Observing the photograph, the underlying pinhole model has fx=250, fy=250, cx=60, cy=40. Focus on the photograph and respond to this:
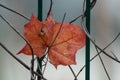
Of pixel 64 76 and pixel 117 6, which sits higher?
pixel 117 6

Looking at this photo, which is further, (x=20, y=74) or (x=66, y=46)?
(x=20, y=74)

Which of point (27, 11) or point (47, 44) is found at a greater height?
point (27, 11)

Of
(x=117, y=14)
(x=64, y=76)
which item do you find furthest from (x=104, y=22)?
(x=64, y=76)

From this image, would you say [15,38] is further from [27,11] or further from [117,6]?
[117,6]

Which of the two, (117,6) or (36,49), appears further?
(117,6)

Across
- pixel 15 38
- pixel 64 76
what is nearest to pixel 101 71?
pixel 64 76

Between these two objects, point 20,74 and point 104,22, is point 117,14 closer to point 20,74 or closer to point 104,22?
point 104,22
